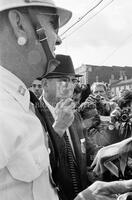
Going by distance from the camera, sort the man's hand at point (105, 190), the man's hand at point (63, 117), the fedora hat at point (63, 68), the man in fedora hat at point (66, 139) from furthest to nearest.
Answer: the fedora hat at point (63, 68) < the man's hand at point (63, 117) < the man in fedora hat at point (66, 139) < the man's hand at point (105, 190)

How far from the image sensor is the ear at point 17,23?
1.20 metres

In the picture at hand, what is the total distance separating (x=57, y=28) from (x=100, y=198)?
81 cm

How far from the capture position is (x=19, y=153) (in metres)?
1.02

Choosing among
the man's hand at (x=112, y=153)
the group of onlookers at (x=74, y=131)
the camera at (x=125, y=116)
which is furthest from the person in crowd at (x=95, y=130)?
the man's hand at (x=112, y=153)

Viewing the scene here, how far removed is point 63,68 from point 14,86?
2.17 m

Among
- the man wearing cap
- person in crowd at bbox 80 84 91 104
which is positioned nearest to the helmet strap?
the man wearing cap

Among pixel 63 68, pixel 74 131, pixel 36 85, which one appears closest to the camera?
pixel 74 131

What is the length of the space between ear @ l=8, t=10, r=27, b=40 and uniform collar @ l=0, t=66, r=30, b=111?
0.15m

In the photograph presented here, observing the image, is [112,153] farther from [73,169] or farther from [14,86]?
[14,86]

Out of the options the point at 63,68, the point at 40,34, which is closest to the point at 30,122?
the point at 40,34

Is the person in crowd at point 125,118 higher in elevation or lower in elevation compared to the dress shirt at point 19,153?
lower

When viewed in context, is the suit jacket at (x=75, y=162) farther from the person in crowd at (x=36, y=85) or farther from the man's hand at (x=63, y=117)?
the person in crowd at (x=36, y=85)

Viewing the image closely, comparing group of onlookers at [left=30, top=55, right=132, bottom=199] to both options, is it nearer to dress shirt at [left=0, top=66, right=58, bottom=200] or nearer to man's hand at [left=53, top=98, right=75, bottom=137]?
man's hand at [left=53, top=98, right=75, bottom=137]

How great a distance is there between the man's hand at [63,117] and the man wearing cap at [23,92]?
0.83m
